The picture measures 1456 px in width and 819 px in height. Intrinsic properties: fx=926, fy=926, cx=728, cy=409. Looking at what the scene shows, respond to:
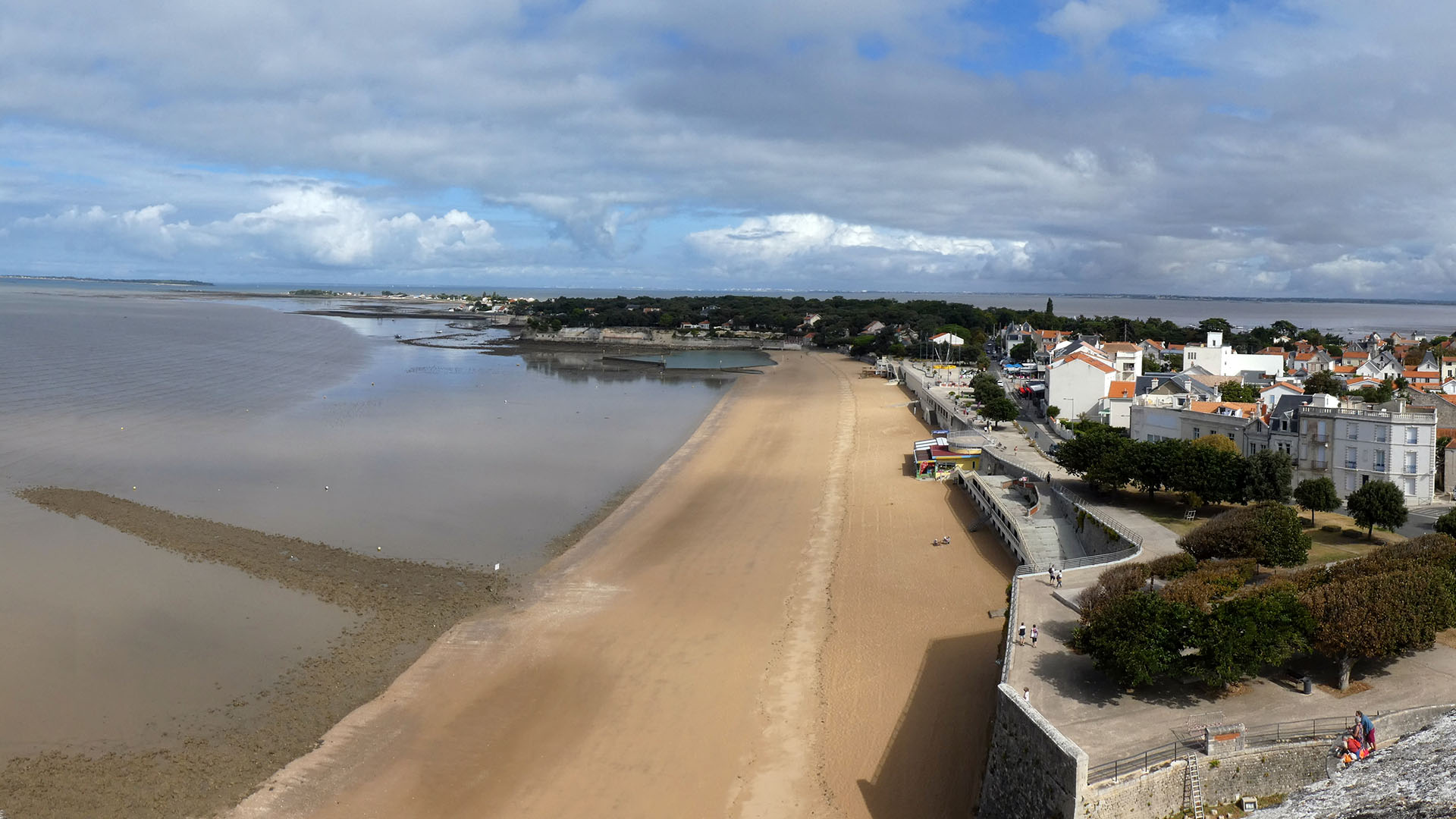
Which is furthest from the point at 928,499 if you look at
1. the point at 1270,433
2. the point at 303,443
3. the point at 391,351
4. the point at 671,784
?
the point at 391,351

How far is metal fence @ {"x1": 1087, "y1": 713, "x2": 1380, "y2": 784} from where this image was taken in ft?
Answer: 37.2

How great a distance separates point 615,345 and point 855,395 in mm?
51283

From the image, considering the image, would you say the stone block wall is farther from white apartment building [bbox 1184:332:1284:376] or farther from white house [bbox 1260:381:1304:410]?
white apartment building [bbox 1184:332:1284:376]

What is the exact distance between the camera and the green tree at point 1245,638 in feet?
43.4

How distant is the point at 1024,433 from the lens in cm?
4169

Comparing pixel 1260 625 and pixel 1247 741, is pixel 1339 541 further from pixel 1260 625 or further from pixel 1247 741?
pixel 1247 741

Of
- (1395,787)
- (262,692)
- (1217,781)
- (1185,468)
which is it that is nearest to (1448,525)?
(1185,468)

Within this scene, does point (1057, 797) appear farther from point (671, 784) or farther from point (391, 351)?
point (391, 351)

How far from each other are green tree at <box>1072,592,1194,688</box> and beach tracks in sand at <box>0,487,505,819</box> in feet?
42.7

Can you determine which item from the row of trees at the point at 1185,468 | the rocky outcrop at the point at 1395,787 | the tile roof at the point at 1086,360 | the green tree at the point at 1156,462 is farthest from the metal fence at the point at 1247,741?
the tile roof at the point at 1086,360

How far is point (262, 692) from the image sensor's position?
693 inches

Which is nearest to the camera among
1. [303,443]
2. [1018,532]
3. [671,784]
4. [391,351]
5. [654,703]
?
[671,784]

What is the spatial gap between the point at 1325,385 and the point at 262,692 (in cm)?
4448

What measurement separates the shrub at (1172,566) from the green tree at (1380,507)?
7.24 metres
